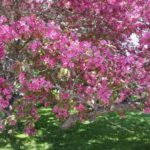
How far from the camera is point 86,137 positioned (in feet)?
32.5

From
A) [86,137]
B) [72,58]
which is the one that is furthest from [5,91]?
[86,137]

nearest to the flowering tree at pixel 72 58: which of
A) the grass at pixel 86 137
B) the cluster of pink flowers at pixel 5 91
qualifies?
the cluster of pink flowers at pixel 5 91

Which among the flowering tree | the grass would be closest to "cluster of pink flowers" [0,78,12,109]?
the flowering tree

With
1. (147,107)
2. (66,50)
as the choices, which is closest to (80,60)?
(66,50)

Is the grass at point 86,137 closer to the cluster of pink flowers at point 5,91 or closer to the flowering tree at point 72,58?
the flowering tree at point 72,58

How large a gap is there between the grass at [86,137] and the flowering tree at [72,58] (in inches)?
51.6

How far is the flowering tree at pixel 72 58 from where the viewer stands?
6.32 meters

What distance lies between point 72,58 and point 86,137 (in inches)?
164

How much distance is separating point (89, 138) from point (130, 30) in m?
3.17

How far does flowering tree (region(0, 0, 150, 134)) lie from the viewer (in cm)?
632

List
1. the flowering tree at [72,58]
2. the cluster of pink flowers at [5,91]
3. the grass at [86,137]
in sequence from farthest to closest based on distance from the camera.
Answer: the grass at [86,137], the cluster of pink flowers at [5,91], the flowering tree at [72,58]

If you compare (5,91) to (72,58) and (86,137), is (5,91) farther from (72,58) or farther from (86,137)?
(86,137)

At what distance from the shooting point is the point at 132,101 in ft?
26.2

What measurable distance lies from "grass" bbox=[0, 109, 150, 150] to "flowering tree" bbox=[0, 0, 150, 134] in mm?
1312
